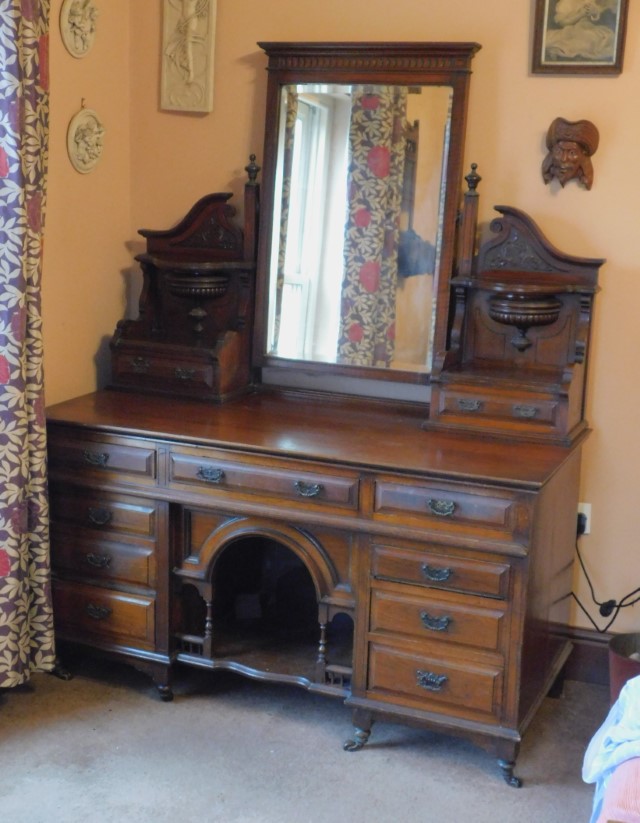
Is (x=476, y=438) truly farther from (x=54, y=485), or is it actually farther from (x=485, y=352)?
(x=54, y=485)

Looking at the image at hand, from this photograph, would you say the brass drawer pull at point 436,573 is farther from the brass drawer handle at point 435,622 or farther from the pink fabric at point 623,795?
the pink fabric at point 623,795

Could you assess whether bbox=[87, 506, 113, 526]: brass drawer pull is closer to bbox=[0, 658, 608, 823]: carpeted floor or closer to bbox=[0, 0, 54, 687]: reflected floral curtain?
bbox=[0, 0, 54, 687]: reflected floral curtain

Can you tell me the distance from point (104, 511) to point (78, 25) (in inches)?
51.8

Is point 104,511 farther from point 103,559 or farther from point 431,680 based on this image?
point 431,680

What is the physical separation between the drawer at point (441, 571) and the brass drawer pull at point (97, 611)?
2.49 feet

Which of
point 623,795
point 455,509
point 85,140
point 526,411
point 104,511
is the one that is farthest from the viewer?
point 85,140

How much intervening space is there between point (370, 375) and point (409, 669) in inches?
32.8

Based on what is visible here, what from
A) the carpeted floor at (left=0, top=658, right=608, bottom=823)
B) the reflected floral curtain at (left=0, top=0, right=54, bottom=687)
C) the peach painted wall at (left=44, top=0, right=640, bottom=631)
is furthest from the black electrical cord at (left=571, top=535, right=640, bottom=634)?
the reflected floral curtain at (left=0, top=0, right=54, bottom=687)

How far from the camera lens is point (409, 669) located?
7.68 feet

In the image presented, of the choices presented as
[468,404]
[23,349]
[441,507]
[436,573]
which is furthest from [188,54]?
[436,573]

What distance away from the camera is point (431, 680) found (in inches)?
91.3

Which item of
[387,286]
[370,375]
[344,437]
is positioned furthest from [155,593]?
[387,286]

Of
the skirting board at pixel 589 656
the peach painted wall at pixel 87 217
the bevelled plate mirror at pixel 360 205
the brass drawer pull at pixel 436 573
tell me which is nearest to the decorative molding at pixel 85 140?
the peach painted wall at pixel 87 217

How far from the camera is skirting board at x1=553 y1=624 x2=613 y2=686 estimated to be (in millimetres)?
2773
